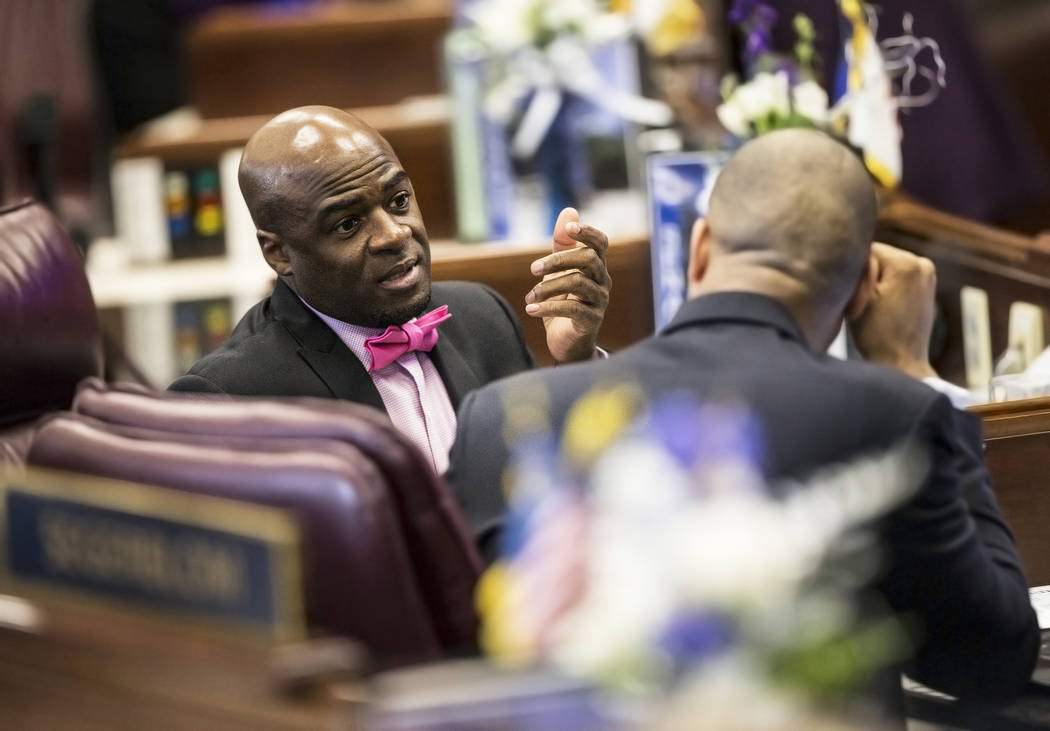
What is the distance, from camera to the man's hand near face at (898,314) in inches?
76.3

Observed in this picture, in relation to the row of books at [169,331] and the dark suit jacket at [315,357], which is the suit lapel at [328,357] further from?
the row of books at [169,331]

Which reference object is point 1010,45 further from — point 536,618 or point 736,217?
point 536,618

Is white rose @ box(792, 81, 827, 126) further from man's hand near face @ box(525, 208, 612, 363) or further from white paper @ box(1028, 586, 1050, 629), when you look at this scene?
white paper @ box(1028, 586, 1050, 629)

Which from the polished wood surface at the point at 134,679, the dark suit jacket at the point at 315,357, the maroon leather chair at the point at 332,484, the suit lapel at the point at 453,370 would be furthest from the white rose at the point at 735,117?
the polished wood surface at the point at 134,679

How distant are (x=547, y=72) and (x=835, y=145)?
2.72m

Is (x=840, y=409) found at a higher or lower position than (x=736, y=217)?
lower

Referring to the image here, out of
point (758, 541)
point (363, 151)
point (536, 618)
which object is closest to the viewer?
point (758, 541)

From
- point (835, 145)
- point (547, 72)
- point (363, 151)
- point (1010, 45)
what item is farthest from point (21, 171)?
point (835, 145)

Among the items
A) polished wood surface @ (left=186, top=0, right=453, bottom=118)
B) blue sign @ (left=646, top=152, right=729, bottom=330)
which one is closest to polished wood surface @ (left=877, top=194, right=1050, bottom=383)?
blue sign @ (left=646, top=152, right=729, bottom=330)

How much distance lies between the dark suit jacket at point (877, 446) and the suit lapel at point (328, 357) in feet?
1.84

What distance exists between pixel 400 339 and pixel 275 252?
21cm

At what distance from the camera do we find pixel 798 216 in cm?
159

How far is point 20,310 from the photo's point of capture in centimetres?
256

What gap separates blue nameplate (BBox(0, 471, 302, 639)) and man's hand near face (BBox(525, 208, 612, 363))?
2.73ft
